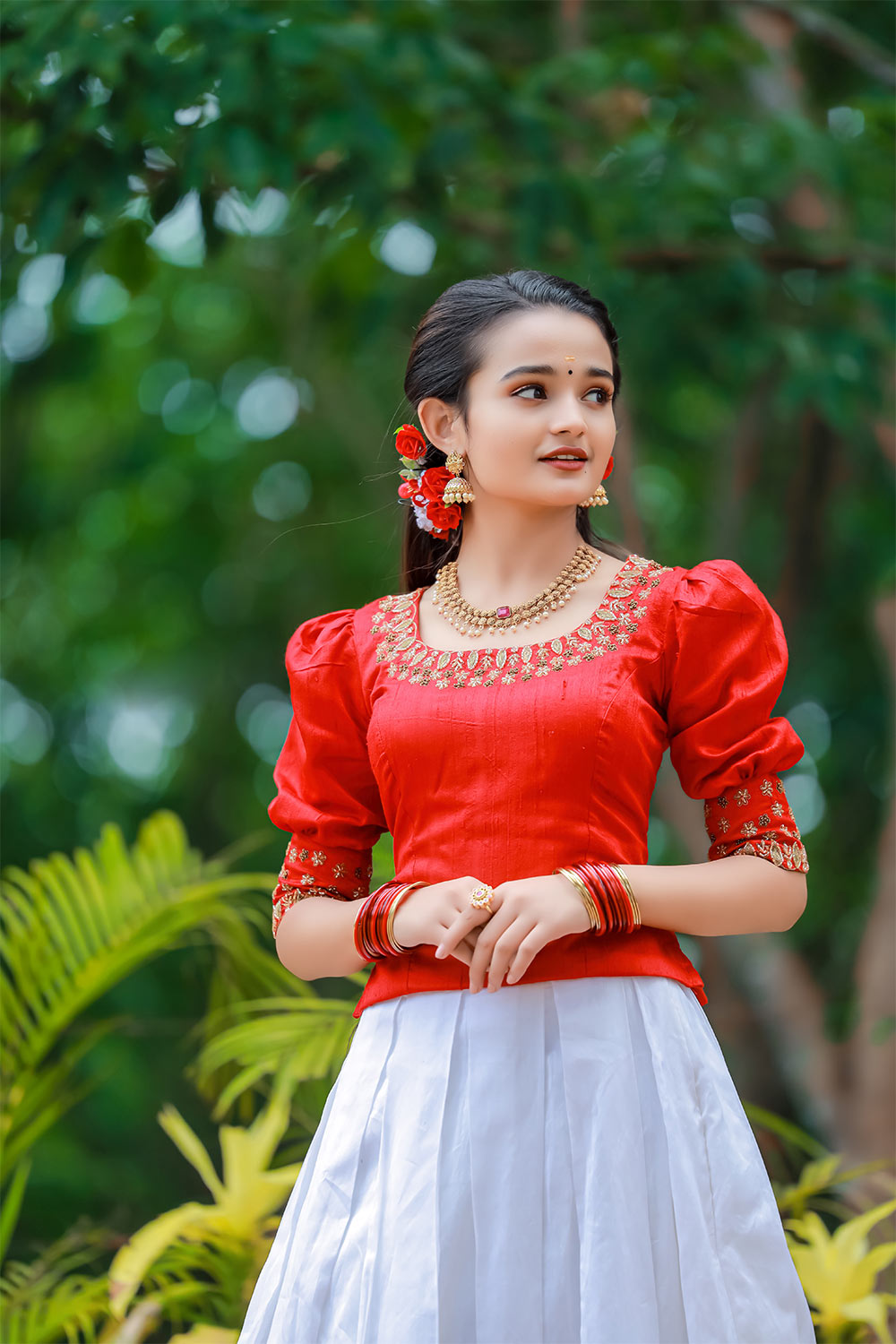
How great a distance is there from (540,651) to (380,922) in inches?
12.4

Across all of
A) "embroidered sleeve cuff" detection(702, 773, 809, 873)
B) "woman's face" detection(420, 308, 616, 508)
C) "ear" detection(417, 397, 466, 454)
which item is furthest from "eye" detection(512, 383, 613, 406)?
"embroidered sleeve cuff" detection(702, 773, 809, 873)

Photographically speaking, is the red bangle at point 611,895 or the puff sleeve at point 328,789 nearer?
the red bangle at point 611,895

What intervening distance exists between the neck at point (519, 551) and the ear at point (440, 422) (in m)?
0.09

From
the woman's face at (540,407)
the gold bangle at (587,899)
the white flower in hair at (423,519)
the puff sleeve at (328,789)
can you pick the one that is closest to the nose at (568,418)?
the woman's face at (540,407)

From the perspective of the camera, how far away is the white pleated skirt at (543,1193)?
1252 mm

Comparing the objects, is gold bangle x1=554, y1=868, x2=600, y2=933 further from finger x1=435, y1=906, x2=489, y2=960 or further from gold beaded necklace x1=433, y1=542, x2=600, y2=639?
gold beaded necklace x1=433, y1=542, x2=600, y2=639

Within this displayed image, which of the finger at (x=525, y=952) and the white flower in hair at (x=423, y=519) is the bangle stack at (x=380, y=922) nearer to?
the finger at (x=525, y=952)

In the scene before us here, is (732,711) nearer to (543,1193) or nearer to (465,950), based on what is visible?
(465,950)

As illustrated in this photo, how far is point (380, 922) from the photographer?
4.55ft

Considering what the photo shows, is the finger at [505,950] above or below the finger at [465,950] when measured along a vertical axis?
above

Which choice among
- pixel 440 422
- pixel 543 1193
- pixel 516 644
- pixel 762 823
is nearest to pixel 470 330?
pixel 440 422

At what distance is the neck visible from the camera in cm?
152

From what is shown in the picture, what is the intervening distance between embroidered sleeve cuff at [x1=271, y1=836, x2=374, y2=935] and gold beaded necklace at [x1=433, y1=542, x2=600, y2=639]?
0.96 feet

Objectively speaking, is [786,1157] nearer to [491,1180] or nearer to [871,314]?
[871,314]
